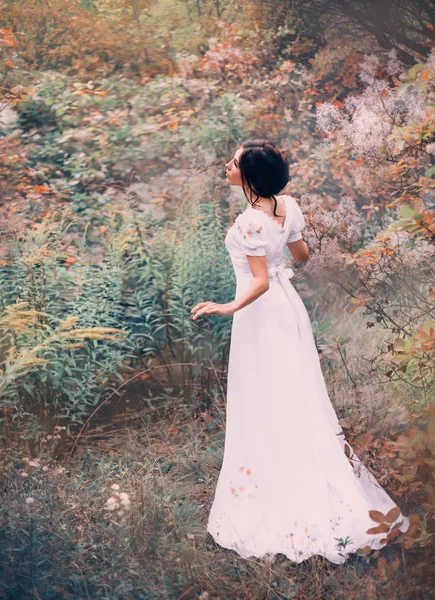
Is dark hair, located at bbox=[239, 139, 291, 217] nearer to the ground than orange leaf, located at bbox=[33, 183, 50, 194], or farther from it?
farther from it

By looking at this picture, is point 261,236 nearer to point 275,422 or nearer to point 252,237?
point 252,237

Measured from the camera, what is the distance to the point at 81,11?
17.9ft

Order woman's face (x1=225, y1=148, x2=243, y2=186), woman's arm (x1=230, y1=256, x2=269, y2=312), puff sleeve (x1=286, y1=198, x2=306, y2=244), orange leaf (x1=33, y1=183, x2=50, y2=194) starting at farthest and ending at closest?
orange leaf (x1=33, y1=183, x2=50, y2=194)
puff sleeve (x1=286, y1=198, x2=306, y2=244)
woman's face (x1=225, y1=148, x2=243, y2=186)
woman's arm (x1=230, y1=256, x2=269, y2=312)

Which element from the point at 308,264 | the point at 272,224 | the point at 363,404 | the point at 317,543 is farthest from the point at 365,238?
the point at 317,543

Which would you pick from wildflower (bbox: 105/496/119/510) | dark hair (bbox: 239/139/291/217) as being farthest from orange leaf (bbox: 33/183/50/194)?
wildflower (bbox: 105/496/119/510)

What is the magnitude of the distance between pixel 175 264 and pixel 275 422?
1915 mm

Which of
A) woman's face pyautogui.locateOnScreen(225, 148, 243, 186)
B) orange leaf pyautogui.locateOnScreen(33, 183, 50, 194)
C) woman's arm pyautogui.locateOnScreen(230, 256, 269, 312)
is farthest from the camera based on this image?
orange leaf pyautogui.locateOnScreen(33, 183, 50, 194)

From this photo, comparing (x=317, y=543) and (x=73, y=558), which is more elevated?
(x=317, y=543)

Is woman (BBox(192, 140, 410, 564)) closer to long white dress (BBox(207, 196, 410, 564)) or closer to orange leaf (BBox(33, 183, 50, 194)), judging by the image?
long white dress (BBox(207, 196, 410, 564))

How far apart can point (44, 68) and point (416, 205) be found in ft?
12.9

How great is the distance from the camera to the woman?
313cm

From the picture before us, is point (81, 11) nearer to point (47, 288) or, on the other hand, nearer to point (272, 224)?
point (47, 288)

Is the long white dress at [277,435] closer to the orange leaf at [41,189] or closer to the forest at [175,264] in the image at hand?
the forest at [175,264]

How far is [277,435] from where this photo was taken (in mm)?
3303
